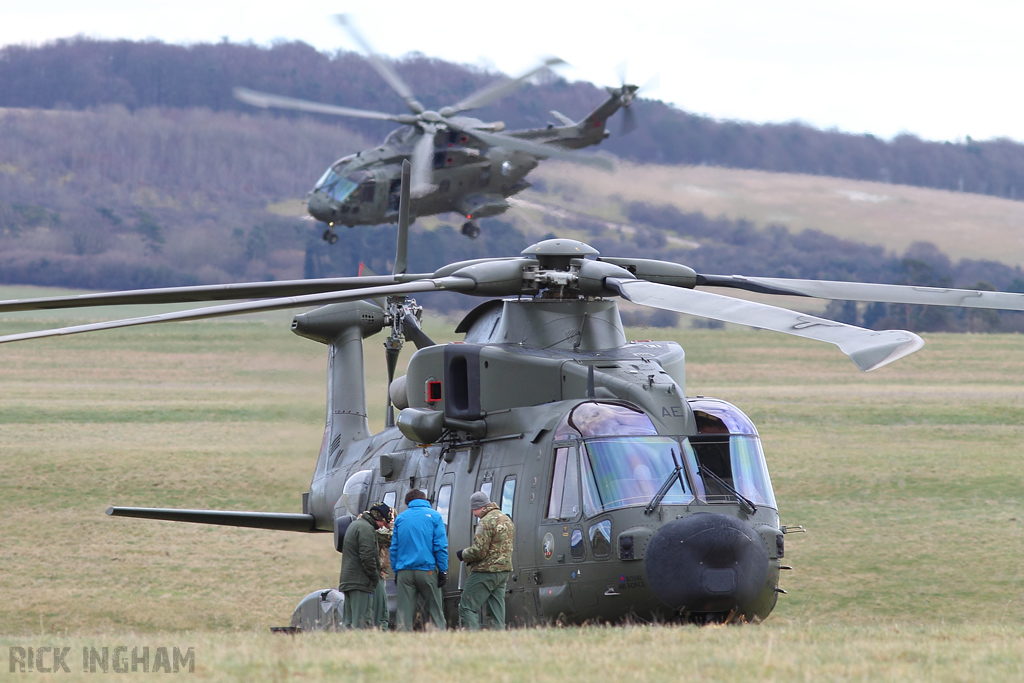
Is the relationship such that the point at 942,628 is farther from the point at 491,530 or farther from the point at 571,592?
the point at 491,530

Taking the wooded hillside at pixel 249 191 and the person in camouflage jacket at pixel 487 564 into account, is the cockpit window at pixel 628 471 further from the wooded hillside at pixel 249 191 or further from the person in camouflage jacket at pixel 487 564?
the wooded hillside at pixel 249 191

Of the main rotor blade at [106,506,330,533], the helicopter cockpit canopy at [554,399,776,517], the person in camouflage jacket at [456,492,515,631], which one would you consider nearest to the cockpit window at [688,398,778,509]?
the helicopter cockpit canopy at [554,399,776,517]

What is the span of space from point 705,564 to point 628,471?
1.04m

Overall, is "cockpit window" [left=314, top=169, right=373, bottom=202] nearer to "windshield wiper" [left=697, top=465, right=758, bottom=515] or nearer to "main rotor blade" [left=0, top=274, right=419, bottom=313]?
"main rotor blade" [left=0, top=274, right=419, bottom=313]

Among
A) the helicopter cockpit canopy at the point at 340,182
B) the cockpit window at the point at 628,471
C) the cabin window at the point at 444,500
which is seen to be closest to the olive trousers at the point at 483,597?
the cockpit window at the point at 628,471

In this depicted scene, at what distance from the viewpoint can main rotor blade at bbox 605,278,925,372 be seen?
618cm

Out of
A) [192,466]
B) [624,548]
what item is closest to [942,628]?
[624,548]

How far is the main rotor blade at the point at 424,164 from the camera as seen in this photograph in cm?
3166

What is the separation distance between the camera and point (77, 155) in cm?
5269

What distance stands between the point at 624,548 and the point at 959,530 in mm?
11203

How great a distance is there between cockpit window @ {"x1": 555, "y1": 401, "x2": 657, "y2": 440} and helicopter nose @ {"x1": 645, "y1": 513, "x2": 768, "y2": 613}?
1027 millimetres

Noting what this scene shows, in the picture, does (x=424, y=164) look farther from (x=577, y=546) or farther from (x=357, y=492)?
(x=577, y=546)

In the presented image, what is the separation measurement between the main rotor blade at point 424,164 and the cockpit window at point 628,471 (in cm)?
2286

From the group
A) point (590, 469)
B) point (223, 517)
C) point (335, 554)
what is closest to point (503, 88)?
point (335, 554)
